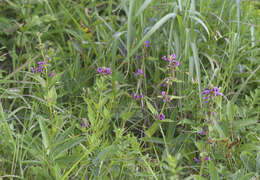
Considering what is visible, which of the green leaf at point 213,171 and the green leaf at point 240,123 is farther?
the green leaf at point 240,123

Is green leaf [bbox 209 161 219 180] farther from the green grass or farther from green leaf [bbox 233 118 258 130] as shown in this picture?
green leaf [bbox 233 118 258 130]

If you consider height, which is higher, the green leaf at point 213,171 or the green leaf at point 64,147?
the green leaf at point 64,147

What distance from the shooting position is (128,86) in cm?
207

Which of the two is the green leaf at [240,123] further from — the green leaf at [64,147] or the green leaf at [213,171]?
the green leaf at [64,147]

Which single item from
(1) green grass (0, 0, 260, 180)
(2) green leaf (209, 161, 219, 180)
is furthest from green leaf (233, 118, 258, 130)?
(2) green leaf (209, 161, 219, 180)

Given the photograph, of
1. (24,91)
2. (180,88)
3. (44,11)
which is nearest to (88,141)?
(180,88)

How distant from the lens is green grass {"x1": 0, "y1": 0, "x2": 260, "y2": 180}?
138cm

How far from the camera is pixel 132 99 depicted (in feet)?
6.02

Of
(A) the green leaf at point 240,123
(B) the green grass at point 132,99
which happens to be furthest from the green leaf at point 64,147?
A: (A) the green leaf at point 240,123

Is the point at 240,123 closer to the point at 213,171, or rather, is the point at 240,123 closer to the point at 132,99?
the point at 213,171

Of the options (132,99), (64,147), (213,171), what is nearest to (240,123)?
(213,171)

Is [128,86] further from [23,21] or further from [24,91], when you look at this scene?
[23,21]

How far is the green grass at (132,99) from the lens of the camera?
1.38 m

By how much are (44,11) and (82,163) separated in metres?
1.61
